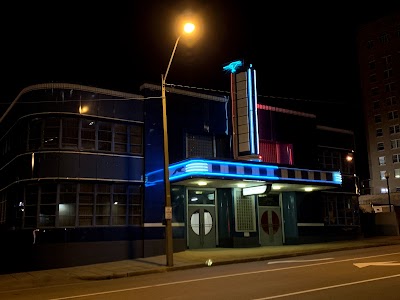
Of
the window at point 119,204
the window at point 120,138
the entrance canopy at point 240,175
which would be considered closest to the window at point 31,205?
the window at point 119,204

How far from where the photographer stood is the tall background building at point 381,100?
8181 cm

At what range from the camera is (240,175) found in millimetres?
19953

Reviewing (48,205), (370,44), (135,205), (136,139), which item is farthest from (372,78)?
(48,205)

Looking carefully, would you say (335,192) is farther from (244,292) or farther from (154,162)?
(244,292)

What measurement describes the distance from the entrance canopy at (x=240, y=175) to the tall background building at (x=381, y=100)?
6276cm

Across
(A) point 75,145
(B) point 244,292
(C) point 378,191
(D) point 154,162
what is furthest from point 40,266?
(C) point 378,191

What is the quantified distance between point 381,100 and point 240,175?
240 ft

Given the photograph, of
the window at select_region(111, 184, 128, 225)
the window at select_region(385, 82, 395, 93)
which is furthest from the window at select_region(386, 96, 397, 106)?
the window at select_region(111, 184, 128, 225)

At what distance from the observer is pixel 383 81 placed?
84.4m

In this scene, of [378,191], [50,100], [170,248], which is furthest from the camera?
[378,191]

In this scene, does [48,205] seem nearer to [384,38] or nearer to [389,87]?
[389,87]

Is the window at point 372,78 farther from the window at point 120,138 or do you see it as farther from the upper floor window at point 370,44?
the window at point 120,138

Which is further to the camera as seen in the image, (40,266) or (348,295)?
(40,266)

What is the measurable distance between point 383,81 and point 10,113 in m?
76.7
